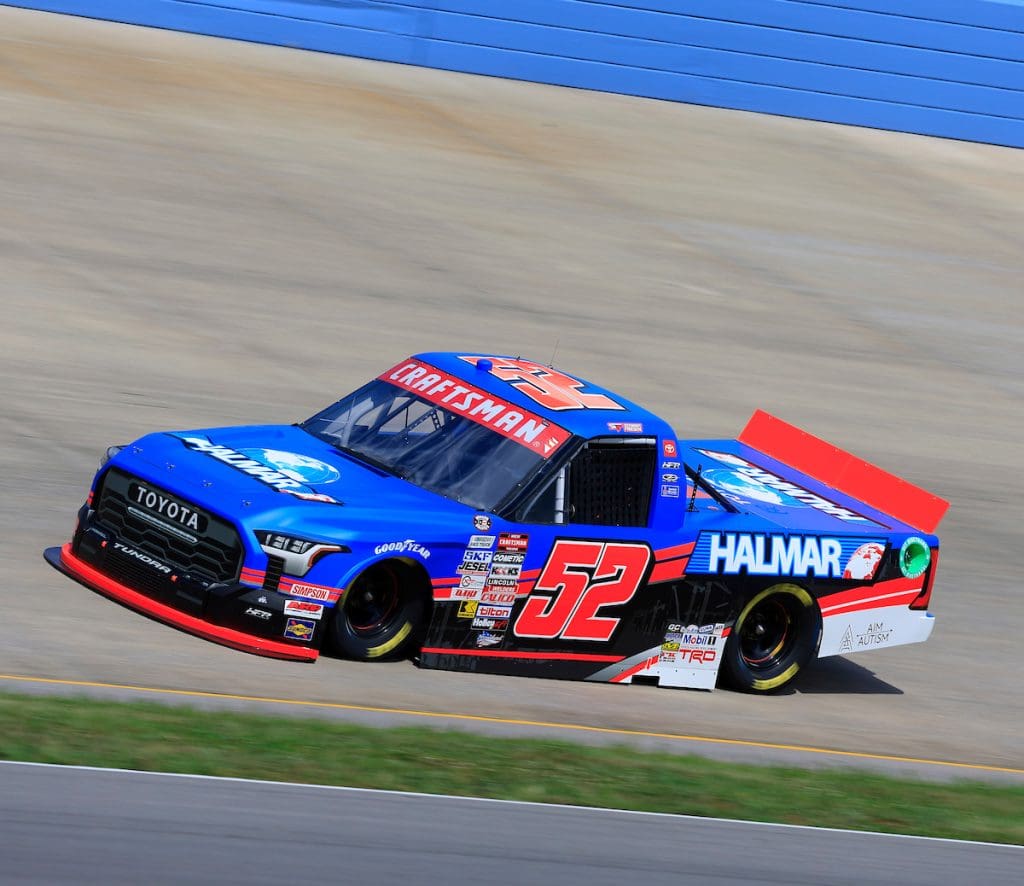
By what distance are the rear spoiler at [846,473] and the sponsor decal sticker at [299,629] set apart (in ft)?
14.0

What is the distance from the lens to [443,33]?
28.0 m

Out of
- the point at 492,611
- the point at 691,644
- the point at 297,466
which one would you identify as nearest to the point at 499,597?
the point at 492,611

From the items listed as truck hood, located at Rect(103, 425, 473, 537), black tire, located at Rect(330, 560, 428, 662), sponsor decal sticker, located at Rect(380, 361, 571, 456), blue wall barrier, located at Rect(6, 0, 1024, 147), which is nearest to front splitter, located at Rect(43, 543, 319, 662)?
black tire, located at Rect(330, 560, 428, 662)

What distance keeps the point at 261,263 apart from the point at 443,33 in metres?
9.97

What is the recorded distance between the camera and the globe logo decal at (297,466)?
9.14 m

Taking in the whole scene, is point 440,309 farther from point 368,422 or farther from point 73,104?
point 368,422

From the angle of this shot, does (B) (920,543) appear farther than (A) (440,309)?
No

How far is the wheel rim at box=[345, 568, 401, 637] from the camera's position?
8.93 meters

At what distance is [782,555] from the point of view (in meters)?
10.2

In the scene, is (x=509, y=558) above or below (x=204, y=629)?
above

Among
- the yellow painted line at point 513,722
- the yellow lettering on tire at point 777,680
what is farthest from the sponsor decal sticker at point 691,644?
the yellow painted line at point 513,722

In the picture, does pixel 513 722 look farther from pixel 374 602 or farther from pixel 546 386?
pixel 546 386

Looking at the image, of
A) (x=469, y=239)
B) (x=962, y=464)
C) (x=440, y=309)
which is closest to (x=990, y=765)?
(x=962, y=464)

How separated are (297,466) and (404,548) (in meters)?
0.93
